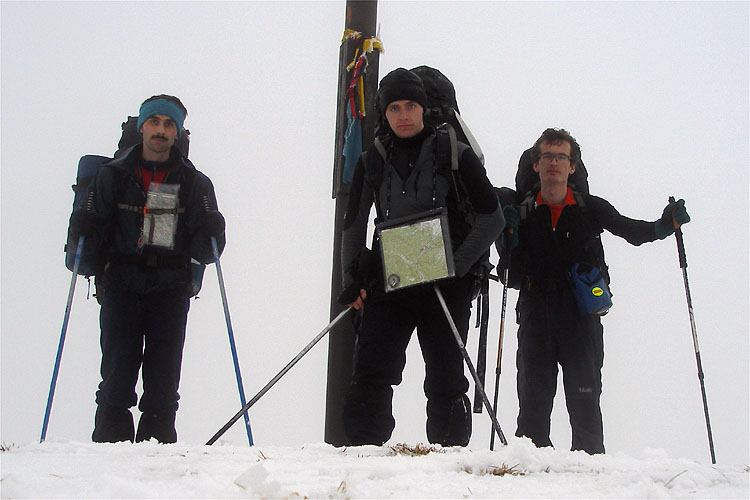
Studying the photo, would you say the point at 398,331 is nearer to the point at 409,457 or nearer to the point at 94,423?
the point at 409,457

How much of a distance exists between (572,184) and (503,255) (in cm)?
80

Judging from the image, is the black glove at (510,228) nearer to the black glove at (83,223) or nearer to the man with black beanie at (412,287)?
the man with black beanie at (412,287)

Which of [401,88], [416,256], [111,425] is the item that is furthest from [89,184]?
[416,256]

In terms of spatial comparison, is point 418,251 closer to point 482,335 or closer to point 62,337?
point 482,335

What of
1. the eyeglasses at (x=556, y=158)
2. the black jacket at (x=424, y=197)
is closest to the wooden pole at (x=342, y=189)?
the black jacket at (x=424, y=197)

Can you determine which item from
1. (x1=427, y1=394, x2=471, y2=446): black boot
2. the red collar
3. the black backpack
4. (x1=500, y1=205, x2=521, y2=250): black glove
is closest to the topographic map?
the black backpack

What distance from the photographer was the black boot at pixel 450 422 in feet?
13.5

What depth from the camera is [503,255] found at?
5160 millimetres

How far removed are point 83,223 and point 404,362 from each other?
2.20 metres

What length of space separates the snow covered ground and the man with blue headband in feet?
4.49

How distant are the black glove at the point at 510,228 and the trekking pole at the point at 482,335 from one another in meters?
0.53

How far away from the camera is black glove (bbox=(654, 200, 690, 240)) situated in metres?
5.20

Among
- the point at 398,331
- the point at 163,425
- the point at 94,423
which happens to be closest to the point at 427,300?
the point at 398,331

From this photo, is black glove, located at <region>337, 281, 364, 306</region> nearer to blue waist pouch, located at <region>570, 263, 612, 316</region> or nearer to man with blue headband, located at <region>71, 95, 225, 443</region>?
man with blue headband, located at <region>71, 95, 225, 443</region>
